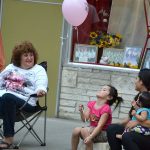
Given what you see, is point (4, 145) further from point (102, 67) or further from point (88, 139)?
point (102, 67)

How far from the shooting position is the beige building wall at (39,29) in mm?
7785

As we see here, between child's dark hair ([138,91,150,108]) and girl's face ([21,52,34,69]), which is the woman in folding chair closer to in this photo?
girl's face ([21,52,34,69])

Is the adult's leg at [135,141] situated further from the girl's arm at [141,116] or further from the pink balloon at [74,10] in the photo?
the pink balloon at [74,10]

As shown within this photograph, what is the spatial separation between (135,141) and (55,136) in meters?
2.11

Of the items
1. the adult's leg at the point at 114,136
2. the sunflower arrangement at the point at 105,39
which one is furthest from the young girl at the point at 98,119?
the sunflower arrangement at the point at 105,39

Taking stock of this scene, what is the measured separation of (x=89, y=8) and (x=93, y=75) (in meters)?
0.96

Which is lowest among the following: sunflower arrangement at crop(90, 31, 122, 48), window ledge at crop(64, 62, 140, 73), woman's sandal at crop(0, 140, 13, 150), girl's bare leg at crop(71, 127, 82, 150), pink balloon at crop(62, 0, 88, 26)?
woman's sandal at crop(0, 140, 13, 150)

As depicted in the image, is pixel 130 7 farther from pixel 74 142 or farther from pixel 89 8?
pixel 74 142

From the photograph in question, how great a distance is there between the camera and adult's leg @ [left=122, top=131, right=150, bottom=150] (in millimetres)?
4781

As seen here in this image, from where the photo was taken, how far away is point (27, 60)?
6.06 metres

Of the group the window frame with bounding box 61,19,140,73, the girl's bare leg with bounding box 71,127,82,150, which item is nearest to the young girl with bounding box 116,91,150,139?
the girl's bare leg with bounding box 71,127,82,150

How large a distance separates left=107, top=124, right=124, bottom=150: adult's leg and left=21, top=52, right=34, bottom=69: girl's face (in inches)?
57.8

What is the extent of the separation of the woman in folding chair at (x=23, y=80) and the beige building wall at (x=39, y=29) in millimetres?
1645

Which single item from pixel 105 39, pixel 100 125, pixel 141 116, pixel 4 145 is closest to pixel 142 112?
pixel 141 116
